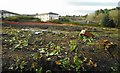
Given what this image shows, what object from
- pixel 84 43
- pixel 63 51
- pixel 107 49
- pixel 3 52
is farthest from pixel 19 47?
pixel 107 49

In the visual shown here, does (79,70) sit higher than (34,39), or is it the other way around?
(34,39)

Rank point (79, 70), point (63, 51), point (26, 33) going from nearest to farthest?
1. point (79, 70)
2. point (63, 51)
3. point (26, 33)

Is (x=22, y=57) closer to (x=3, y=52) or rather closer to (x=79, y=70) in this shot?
(x=3, y=52)

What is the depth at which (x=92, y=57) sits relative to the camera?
9.61 m

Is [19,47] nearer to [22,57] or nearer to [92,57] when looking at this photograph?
[22,57]

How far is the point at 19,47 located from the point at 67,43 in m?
2.07

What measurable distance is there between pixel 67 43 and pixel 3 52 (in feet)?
9.08

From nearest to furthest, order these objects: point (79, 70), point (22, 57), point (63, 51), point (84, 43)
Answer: point (79, 70), point (22, 57), point (63, 51), point (84, 43)

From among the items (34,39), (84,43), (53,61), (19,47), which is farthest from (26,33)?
(53,61)

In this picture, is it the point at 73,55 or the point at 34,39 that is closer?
the point at 73,55

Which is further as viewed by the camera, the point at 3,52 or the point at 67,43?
the point at 67,43

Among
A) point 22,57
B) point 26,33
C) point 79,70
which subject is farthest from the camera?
point 26,33

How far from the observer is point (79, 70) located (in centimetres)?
872

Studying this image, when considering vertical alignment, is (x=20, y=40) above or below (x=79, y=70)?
above
